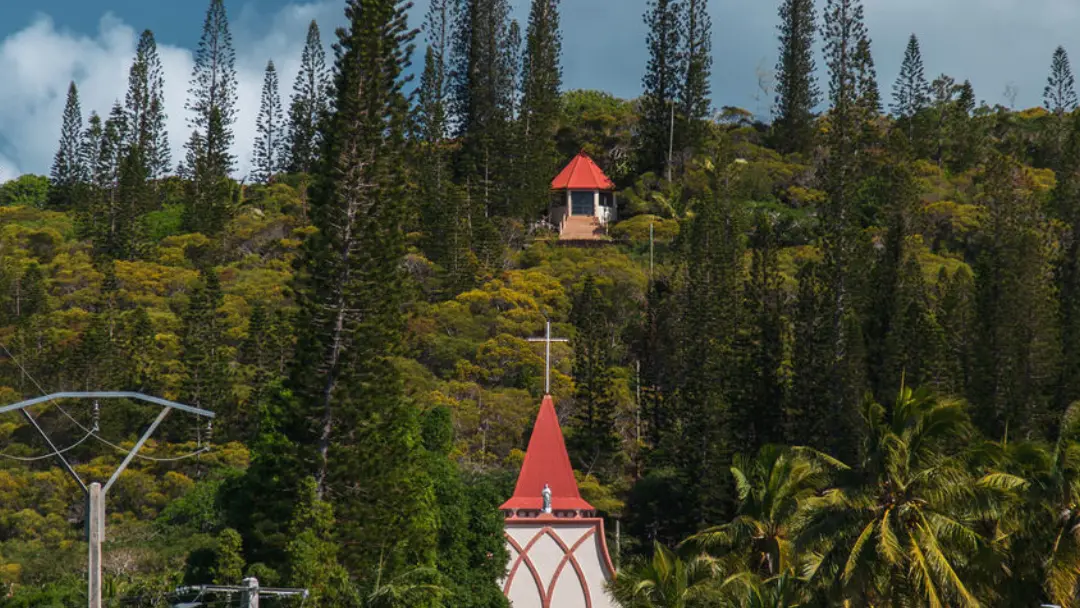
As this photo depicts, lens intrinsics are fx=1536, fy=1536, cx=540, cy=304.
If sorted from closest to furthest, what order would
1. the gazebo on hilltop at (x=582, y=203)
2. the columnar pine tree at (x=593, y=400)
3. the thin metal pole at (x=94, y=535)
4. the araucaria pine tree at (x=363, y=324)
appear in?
the thin metal pole at (x=94, y=535) < the araucaria pine tree at (x=363, y=324) < the columnar pine tree at (x=593, y=400) < the gazebo on hilltop at (x=582, y=203)

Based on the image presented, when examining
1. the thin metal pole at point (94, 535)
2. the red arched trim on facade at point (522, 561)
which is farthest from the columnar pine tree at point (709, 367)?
the thin metal pole at point (94, 535)

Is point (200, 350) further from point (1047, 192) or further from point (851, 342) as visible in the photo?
point (1047, 192)

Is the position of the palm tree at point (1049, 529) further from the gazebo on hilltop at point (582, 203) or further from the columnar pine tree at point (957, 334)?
the gazebo on hilltop at point (582, 203)

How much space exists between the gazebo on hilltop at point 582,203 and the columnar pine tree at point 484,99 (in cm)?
259

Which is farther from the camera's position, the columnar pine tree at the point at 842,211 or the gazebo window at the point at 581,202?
the gazebo window at the point at 581,202

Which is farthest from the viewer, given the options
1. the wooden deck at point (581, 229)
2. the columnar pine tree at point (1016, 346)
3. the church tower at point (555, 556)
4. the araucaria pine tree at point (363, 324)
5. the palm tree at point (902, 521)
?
the wooden deck at point (581, 229)

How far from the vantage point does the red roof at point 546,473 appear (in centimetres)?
3531

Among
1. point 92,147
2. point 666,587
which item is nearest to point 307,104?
point 92,147

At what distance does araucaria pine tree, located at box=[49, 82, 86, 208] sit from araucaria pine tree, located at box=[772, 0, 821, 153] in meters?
34.7

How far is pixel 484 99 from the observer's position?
6938 cm

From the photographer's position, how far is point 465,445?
1800 inches

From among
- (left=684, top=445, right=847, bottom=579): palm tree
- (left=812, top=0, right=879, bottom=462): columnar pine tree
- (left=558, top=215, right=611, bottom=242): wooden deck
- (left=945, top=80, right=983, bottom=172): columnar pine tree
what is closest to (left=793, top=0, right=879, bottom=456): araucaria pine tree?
(left=812, top=0, right=879, bottom=462): columnar pine tree

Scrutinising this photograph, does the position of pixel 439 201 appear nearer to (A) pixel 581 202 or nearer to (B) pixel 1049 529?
(A) pixel 581 202

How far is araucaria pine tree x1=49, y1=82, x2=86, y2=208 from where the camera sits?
254ft
